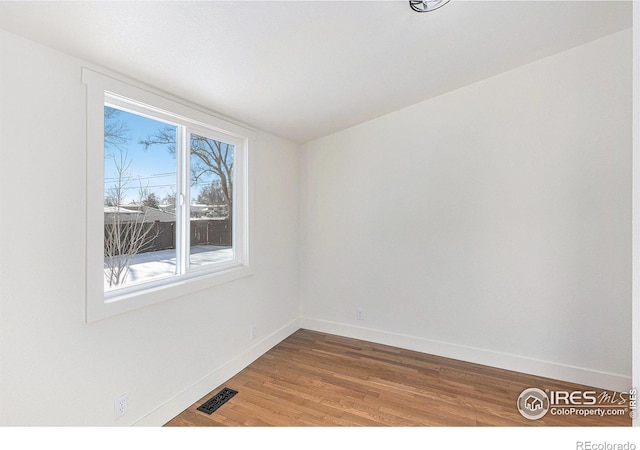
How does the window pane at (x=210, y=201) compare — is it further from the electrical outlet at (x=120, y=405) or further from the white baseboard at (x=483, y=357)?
the white baseboard at (x=483, y=357)

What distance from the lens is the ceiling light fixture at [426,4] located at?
158cm

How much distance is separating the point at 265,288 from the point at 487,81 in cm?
286

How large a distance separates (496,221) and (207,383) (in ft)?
9.16

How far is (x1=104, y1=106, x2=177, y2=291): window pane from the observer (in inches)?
72.7

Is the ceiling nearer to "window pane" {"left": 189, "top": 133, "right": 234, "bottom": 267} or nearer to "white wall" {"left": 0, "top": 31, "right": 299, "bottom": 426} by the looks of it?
"white wall" {"left": 0, "top": 31, "right": 299, "bottom": 426}

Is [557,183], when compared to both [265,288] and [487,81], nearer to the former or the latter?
[487,81]

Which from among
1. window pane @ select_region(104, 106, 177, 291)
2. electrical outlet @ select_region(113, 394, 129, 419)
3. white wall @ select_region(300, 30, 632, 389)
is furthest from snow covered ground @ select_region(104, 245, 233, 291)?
white wall @ select_region(300, 30, 632, 389)

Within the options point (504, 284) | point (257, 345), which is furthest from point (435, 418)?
point (257, 345)

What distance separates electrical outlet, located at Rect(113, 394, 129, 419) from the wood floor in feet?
1.14

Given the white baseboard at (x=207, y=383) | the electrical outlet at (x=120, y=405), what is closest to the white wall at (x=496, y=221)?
the white baseboard at (x=207, y=383)

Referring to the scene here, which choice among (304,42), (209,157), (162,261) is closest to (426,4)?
(304,42)

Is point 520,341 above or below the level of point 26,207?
below

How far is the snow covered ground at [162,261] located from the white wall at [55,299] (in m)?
0.22

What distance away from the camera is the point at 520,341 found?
273 centimetres
